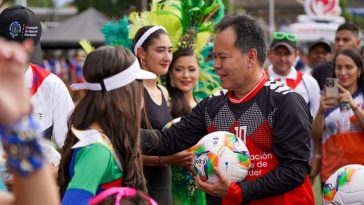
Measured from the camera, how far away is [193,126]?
14.0ft

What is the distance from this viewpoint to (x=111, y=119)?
10.3 feet

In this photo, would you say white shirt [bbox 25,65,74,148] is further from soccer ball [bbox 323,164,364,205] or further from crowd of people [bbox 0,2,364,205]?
soccer ball [bbox 323,164,364,205]

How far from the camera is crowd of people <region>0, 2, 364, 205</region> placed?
74.1 inches

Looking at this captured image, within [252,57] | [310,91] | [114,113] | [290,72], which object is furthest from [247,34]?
[290,72]

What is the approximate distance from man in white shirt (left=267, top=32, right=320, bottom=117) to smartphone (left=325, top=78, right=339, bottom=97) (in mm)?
838

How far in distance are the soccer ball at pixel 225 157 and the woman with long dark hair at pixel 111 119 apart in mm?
591

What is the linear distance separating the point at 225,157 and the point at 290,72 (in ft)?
12.5

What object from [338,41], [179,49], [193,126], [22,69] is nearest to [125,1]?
[338,41]

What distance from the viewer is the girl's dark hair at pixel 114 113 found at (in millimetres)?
3150

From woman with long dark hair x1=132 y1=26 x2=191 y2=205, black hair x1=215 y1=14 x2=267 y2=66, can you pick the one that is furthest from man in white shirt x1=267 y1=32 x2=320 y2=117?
black hair x1=215 y1=14 x2=267 y2=66

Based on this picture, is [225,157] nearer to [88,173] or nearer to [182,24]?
[88,173]

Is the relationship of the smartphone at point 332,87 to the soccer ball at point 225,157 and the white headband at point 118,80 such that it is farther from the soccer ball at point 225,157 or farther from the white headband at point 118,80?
the white headband at point 118,80

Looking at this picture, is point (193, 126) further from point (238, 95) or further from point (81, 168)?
point (81, 168)

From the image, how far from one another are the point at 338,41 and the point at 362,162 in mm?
2912
